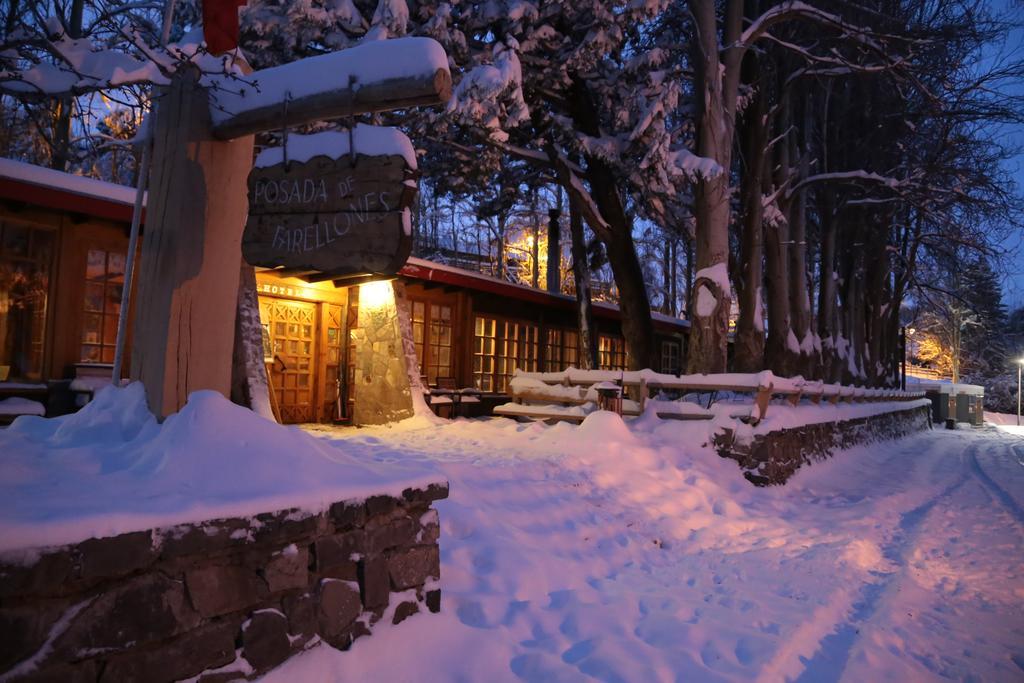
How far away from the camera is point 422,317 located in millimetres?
13211

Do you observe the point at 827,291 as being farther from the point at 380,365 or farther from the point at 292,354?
the point at 292,354

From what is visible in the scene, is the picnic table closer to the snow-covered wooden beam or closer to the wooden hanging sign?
the wooden hanging sign

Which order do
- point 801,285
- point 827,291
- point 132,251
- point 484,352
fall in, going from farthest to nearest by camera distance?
1. point 827,291
2. point 801,285
3. point 484,352
4. point 132,251

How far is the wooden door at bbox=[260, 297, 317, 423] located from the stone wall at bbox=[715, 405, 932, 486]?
263 inches

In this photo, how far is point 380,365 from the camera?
10812mm

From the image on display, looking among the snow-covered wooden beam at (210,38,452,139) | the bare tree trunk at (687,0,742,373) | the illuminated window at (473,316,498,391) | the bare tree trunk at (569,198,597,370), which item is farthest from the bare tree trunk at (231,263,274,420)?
the bare tree trunk at (569,198,597,370)

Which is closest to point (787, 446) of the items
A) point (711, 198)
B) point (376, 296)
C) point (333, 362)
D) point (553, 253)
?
point (711, 198)

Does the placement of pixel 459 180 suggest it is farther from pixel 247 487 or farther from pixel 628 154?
pixel 247 487

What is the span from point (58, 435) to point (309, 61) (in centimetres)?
218

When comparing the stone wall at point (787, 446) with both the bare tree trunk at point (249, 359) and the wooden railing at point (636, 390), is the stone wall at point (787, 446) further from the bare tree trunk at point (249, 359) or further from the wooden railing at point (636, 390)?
the bare tree trunk at point (249, 359)

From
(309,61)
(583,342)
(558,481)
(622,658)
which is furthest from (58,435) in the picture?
(583,342)

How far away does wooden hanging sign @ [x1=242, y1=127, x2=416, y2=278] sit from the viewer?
11.0 ft

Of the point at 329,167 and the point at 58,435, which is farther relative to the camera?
the point at 329,167

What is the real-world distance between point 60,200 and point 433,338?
698cm
